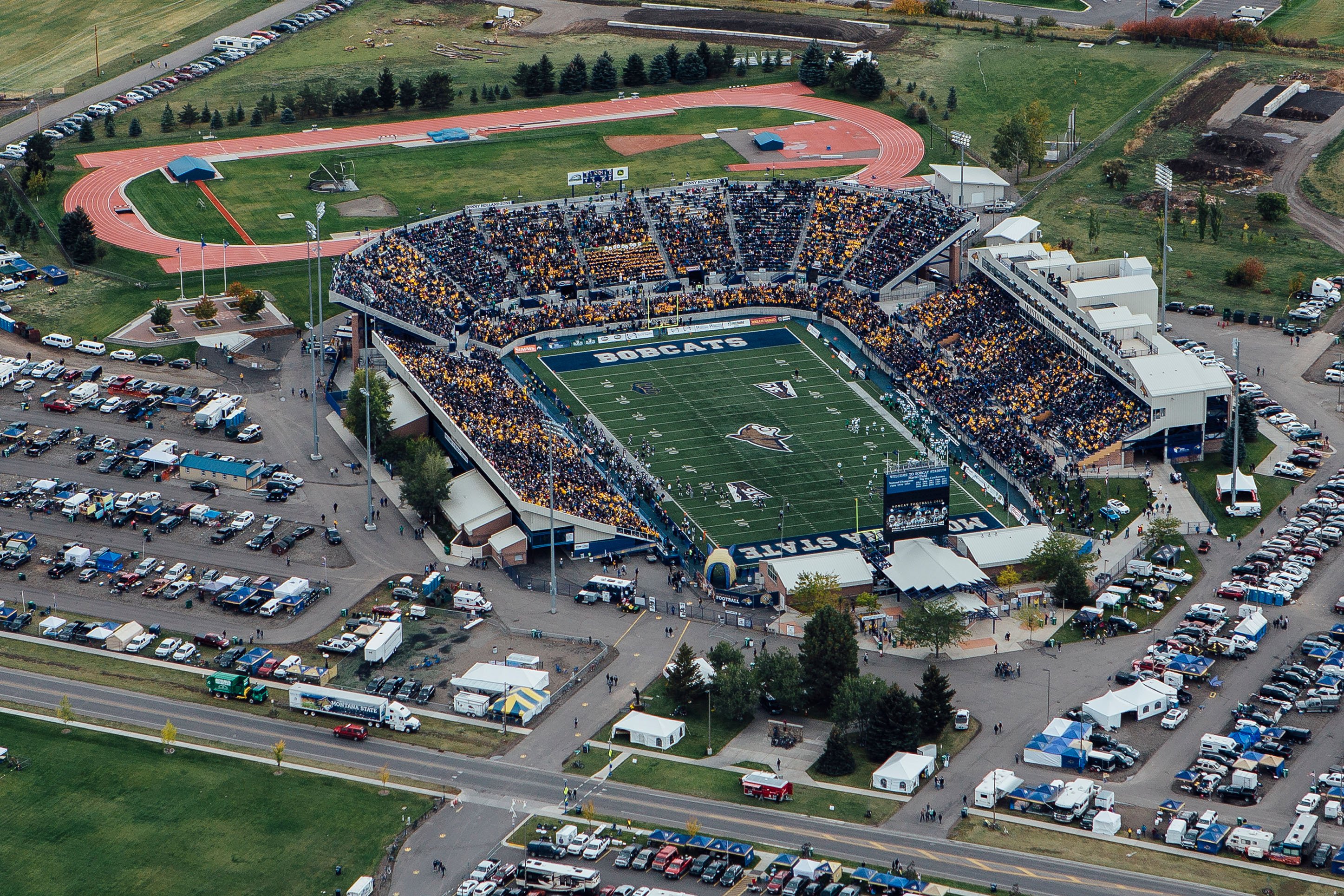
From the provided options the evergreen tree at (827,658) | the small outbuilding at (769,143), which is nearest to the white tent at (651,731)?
the evergreen tree at (827,658)

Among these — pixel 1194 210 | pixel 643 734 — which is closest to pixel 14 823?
pixel 643 734

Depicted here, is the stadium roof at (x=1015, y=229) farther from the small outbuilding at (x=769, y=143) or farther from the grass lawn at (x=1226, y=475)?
the small outbuilding at (x=769, y=143)

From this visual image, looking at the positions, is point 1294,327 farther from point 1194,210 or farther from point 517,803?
point 517,803

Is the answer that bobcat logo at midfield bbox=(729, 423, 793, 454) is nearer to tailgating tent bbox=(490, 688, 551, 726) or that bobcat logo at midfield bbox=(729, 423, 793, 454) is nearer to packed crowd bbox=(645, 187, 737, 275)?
packed crowd bbox=(645, 187, 737, 275)

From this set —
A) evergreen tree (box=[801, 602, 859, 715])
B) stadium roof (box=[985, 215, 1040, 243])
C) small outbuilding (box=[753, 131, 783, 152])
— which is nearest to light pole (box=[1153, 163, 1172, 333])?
stadium roof (box=[985, 215, 1040, 243])

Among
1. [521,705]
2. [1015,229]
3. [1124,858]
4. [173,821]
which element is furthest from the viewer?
[1015,229]

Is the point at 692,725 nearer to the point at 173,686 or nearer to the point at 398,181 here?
the point at 173,686

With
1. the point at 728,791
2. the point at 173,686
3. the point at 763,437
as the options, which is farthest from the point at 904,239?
the point at 173,686
